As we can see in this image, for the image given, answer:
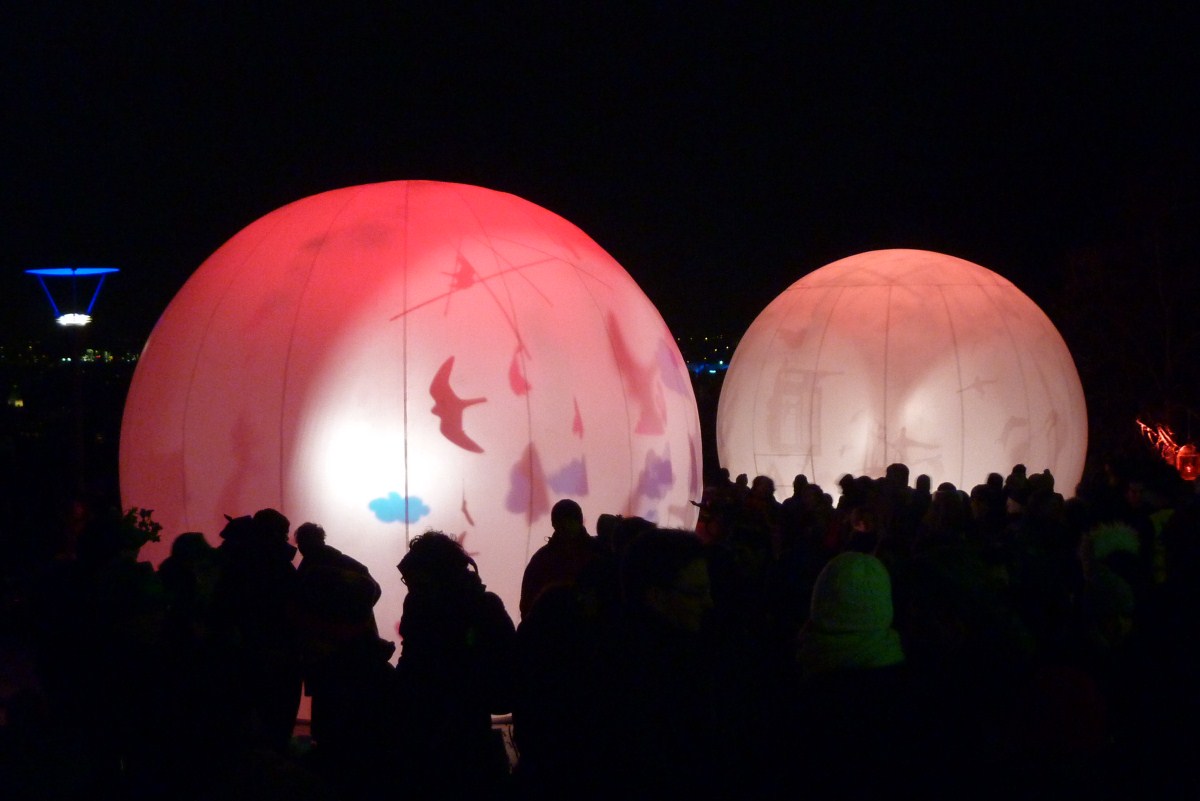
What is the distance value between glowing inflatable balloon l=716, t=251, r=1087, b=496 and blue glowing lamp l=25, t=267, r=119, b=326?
23.7ft

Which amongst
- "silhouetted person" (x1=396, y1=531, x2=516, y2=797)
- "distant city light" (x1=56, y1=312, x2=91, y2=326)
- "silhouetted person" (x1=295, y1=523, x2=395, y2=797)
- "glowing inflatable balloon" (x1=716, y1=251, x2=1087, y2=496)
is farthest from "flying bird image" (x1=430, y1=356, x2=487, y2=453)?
"distant city light" (x1=56, y1=312, x2=91, y2=326)

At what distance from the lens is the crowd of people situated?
2902mm

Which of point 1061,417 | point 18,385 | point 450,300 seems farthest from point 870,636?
point 18,385

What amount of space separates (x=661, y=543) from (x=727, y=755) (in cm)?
56

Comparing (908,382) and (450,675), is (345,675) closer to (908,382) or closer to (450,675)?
(450,675)

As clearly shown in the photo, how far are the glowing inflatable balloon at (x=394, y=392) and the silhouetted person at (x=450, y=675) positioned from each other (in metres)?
2.34

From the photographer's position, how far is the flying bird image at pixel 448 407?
657cm

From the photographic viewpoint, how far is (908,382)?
41.8 feet

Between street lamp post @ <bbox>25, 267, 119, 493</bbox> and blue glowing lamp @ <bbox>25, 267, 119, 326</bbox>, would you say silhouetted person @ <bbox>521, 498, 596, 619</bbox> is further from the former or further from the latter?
blue glowing lamp @ <bbox>25, 267, 119, 326</bbox>

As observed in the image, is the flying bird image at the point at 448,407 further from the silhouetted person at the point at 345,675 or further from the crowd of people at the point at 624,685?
the silhouetted person at the point at 345,675

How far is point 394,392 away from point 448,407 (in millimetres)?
299

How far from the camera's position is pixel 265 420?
21.7ft

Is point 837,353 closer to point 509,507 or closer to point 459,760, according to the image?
point 509,507

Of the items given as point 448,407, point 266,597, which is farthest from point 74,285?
point 266,597
